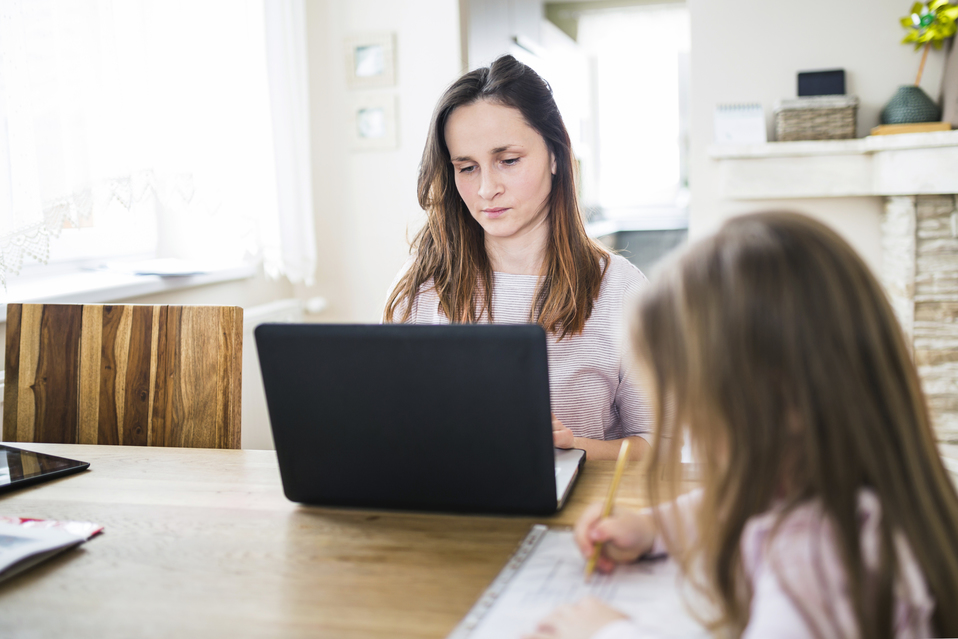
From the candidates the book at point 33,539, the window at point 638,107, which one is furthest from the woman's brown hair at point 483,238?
the window at point 638,107

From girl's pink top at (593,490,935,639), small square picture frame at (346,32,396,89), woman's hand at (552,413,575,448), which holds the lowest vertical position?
woman's hand at (552,413,575,448)

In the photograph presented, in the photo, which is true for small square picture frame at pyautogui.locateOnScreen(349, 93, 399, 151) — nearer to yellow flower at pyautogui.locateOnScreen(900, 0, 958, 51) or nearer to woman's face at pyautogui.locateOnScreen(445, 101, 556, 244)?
woman's face at pyautogui.locateOnScreen(445, 101, 556, 244)

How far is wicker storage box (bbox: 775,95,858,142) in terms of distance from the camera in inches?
117

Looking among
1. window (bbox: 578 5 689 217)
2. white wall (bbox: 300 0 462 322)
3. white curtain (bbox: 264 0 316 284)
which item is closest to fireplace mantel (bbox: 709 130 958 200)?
white wall (bbox: 300 0 462 322)

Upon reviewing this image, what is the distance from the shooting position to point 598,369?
4.25 ft

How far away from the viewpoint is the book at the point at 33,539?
0.73 meters

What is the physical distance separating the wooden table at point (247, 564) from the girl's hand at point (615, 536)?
8 centimetres

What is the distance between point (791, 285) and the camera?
20.2 inches

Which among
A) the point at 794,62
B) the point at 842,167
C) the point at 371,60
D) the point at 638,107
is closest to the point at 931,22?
the point at 794,62

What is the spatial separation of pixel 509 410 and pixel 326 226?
2.51 metres

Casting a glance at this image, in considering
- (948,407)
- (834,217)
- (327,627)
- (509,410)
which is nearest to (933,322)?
(948,407)

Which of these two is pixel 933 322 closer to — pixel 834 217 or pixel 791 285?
pixel 834 217

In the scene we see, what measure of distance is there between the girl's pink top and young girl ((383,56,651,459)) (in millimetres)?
714

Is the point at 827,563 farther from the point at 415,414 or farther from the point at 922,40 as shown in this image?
the point at 922,40
